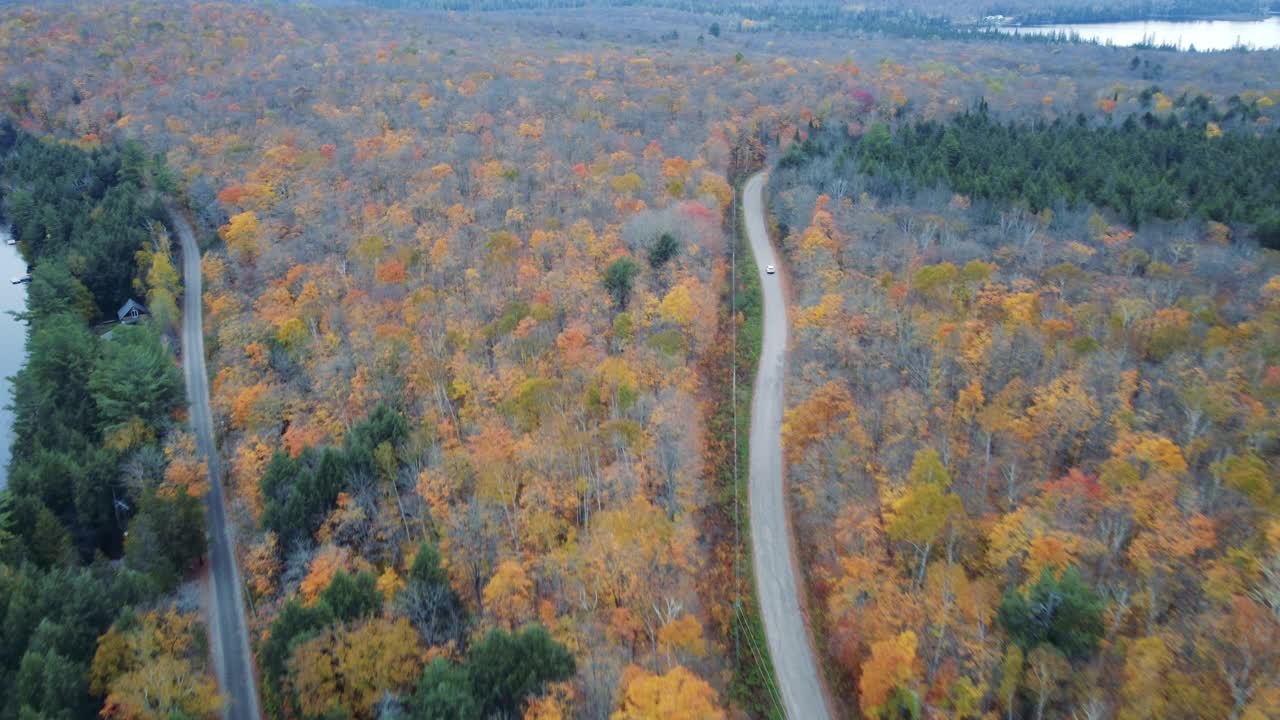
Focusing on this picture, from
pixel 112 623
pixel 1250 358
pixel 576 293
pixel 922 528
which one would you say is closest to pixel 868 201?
pixel 576 293

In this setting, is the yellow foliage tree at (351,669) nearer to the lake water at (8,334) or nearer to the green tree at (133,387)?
the green tree at (133,387)

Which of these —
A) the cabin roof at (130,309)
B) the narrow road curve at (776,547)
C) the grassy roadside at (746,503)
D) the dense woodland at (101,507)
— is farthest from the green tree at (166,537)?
the cabin roof at (130,309)

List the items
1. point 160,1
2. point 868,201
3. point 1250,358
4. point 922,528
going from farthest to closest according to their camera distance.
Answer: point 160,1
point 868,201
point 1250,358
point 922,528

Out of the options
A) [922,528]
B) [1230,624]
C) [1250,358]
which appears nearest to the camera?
[1230,624]

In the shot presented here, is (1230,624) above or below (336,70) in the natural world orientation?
below

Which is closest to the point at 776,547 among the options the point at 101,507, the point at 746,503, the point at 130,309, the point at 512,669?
the point at 746,503

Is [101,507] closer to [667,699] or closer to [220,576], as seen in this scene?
[220,576]

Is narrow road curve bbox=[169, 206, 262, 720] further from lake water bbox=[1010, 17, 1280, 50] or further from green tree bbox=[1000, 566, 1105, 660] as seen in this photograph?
lake water bbox=[1010, 17, 1280, 50]

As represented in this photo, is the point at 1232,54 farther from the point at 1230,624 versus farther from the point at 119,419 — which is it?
the point at 119,419
